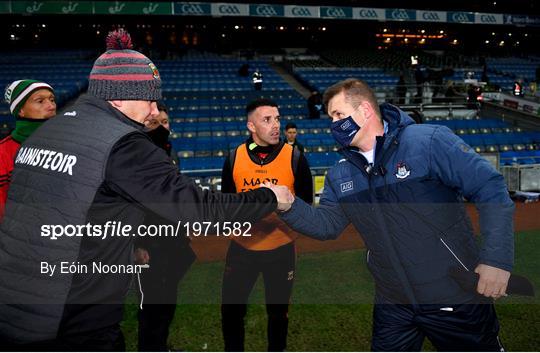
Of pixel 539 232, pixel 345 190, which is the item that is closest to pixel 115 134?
pixel 345 190

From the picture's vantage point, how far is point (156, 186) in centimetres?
195

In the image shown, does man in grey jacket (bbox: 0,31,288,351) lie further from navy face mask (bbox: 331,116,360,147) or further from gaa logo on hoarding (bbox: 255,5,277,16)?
gaa logo on hoarding (bbox: 255,5,277,16)

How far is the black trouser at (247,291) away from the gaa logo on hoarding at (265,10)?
1189 inches

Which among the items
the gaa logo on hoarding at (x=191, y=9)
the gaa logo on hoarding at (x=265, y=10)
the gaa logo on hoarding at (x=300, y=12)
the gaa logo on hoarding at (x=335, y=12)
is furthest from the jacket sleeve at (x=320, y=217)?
the gaa logo on hoarding at (x=335, y=12)

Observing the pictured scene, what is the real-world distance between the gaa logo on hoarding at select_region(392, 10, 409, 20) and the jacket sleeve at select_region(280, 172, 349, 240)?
111ft

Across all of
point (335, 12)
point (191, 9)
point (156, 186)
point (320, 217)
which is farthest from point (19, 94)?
point (335, 12)

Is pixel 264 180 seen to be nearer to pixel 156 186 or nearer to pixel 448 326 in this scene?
pixel 448 326

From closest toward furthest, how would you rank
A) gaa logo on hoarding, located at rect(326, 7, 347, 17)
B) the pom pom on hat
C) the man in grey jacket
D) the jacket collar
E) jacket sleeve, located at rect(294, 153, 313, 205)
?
the man in grey jacket < the jacket collar < the pom pom on hat < jacket sleeve, located at rect(294, 153, 313, 205) < gaa logo on hoarding, located at rect(326, 7, 347, 17)

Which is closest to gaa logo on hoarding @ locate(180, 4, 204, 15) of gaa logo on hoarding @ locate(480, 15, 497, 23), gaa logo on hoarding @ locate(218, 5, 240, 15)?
gaa logo on hoarding @ locate(218, 5, 240, 15)

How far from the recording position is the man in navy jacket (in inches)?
92.3

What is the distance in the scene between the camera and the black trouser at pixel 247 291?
383cm

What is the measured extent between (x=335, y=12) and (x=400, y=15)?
5050mm

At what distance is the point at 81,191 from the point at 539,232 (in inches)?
333

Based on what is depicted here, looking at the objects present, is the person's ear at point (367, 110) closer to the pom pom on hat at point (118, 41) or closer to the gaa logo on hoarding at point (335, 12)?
the pom pom on hat at point (118, 41)
